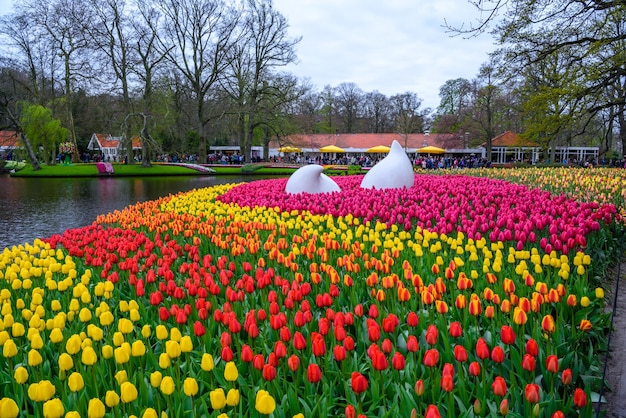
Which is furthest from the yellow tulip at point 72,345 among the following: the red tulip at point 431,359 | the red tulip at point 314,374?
the red tulip at point 431,359

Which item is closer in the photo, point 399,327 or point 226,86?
point 399,327

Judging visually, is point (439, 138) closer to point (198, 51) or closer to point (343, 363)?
point (198, 51)

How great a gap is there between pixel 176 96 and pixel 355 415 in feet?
155

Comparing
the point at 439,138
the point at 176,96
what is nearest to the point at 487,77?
the point at 439,138

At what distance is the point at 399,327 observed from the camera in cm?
299

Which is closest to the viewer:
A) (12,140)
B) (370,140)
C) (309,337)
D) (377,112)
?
(309,337)

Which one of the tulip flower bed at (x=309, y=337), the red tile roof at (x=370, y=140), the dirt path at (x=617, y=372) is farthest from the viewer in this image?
the red tile roof at (x=370, y=140)

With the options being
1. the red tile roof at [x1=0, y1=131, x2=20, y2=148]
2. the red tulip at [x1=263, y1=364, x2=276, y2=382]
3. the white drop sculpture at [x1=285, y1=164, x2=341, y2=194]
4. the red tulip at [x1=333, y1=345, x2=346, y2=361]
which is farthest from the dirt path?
the red tile roof at [x1=0, y1=131, x2=20, y2=148]

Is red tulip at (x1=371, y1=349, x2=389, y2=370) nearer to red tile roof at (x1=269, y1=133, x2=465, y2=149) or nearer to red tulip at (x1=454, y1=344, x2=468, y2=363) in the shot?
red tulip at (x1=454, y1=344, x2=468, y2=363)

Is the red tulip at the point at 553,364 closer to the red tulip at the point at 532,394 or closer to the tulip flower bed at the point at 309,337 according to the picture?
the tulip flower bed at the point at 309,337

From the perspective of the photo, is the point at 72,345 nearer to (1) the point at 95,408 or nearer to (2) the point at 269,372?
(1) the point at 95,408

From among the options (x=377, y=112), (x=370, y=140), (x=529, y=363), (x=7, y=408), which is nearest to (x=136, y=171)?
(x=7, y=408)

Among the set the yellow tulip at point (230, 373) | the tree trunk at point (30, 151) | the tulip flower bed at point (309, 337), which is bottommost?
the tulip flower bed at point (309, 337)

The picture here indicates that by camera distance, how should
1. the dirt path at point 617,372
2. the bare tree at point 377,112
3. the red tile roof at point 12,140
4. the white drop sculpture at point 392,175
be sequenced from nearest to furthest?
the dirt path at point 617,372
the white drop sculpture at point 392,175
the red tile roof at point 12,140
the bare tree at point 377,112
